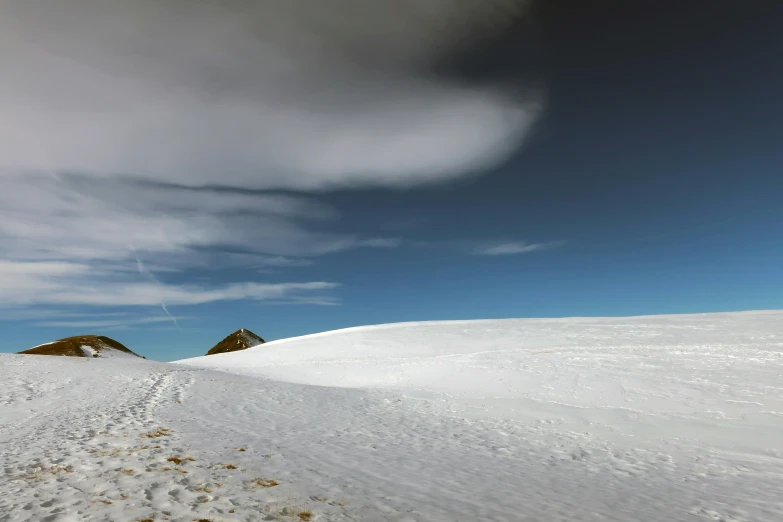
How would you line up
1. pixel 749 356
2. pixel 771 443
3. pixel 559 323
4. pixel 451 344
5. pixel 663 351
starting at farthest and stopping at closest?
pixel 559 323 → pixel 451 344 → pixel 663 351 → pixel 749 356 → pixel 771 443

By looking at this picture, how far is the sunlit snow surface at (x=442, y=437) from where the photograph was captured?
866cm

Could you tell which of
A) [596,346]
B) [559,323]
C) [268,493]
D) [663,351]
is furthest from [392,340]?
[268,493]

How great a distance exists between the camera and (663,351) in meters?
26.1

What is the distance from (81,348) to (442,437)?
397 ft

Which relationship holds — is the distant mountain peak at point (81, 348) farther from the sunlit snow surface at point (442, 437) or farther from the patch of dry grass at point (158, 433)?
the patch of dry grass at point (158, 433)

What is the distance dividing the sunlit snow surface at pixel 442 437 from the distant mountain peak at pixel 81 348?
82194 millimetres

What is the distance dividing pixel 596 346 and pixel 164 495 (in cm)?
3014

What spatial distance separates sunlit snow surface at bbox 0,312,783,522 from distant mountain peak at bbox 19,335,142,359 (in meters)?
82.2

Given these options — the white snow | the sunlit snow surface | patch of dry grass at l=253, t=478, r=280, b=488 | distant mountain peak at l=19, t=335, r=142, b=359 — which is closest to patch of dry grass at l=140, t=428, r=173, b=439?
the sunlit snow surface

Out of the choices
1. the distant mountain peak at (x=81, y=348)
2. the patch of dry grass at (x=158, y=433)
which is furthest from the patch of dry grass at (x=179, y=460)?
the distant mountain peak at (x=81, y=348)

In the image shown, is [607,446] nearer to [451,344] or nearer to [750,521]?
[750,521]

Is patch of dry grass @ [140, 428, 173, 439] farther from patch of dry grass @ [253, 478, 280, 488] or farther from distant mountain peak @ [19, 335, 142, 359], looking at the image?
distant mountain peak @ [19, 335, 142, 359]

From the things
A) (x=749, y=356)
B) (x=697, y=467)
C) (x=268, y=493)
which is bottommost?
(x=697, y=467)

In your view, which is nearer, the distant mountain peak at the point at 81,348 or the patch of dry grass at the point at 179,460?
the patch of dry grass at the point at 179,460
